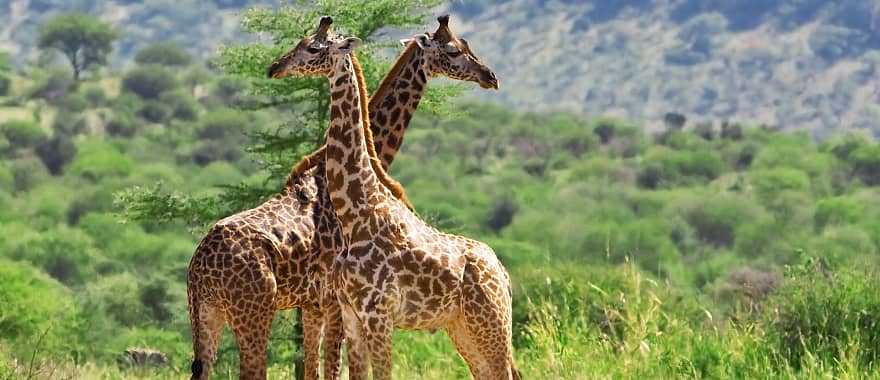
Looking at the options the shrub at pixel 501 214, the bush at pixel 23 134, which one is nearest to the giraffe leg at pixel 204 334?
→ the shrub at pixel 501 214

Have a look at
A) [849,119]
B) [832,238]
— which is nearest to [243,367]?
[832,238]

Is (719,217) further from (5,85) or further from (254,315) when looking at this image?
(254,315)

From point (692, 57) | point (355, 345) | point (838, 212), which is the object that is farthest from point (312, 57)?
point (692, 57)

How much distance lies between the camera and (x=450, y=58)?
995 centimetres

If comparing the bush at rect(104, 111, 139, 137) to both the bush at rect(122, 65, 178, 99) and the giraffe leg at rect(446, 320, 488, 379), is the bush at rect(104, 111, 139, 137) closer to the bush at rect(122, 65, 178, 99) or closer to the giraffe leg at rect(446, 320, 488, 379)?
the bush at rect(122, 65, 178, 99)

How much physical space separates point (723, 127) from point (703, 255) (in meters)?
30.7

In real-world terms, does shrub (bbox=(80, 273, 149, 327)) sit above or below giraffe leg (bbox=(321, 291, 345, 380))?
below

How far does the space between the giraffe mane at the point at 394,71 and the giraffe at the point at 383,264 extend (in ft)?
3.43

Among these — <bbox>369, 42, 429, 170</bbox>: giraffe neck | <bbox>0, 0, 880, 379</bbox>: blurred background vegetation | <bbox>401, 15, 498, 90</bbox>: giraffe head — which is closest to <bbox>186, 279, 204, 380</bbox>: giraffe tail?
<bbox>369, 42, 429, 170</bbox>: giraffe neck

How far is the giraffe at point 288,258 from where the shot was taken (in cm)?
1010

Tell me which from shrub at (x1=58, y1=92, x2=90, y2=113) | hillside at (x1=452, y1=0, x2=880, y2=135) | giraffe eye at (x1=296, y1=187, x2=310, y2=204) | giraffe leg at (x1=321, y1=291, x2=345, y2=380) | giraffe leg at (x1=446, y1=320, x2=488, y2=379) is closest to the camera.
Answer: giraffe leg at (x1=446, y1=320, x2=488, y2=379)

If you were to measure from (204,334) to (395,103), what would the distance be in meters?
1.86

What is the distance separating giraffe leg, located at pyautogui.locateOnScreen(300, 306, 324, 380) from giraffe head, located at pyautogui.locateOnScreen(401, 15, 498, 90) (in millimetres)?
1652

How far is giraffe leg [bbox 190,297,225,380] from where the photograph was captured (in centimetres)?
1018
